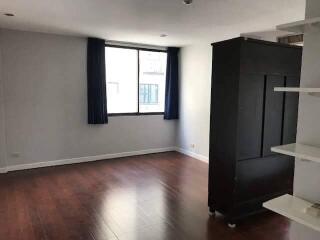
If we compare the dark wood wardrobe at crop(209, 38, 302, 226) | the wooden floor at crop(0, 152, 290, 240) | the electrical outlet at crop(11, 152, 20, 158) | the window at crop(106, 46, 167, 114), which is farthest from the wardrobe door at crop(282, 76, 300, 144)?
the electrical outlet at crop(11, 152, 20, 158)

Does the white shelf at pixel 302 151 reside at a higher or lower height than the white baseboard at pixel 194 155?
higher

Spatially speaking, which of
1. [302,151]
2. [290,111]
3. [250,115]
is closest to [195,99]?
[290,111]

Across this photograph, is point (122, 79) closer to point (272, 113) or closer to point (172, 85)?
point (172, 85)

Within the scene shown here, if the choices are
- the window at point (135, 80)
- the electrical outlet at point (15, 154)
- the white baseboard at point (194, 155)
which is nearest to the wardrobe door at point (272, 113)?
the white baseboard at point (194, 155)

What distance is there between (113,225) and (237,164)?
153cm

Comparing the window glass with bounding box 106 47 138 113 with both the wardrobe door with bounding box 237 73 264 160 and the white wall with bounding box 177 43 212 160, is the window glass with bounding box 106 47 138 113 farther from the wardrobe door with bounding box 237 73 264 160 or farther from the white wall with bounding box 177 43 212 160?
the wardrobe door with bounding box 237 73 264 160

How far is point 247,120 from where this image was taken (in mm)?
2834

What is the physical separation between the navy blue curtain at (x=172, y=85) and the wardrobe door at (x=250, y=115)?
3.38 m

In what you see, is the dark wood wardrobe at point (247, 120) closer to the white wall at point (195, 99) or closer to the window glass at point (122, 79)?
the white wall at point (195, 99)

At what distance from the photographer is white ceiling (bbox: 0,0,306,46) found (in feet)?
9.86

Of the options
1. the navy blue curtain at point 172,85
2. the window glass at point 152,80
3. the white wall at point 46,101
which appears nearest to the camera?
the white wall at point 46,101

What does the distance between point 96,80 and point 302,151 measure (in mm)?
4391

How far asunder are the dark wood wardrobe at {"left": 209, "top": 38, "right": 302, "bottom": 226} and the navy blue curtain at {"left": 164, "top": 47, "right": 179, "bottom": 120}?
3131 millimetres

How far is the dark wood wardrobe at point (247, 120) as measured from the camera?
278cm
